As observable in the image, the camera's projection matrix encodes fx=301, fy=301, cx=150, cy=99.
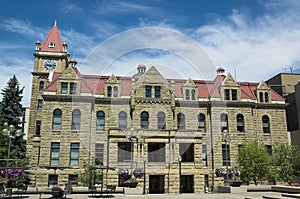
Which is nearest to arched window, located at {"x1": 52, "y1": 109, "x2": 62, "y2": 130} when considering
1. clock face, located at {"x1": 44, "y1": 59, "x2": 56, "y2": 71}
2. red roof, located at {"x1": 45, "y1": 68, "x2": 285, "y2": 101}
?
red roof, located at {"x1": 45, "y1": 68, "x2": 285, "y2": 101}

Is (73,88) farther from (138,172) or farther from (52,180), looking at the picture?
(138,172)

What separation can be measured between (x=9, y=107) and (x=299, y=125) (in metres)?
41.1

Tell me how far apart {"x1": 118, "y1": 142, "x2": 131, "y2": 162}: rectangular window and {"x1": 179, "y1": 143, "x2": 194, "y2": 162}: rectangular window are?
6.33 m

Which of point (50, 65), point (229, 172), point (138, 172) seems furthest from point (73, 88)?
point (229, 172)

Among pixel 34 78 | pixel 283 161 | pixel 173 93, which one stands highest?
pixel 34 78

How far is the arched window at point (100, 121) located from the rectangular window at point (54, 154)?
534 centimetres

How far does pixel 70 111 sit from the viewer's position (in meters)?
37.9

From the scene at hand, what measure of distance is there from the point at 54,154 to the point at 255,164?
23.8 meters

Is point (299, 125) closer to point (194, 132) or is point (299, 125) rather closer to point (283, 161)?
point (283, 161)

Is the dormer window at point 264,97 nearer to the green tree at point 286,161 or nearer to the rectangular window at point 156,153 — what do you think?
the green tree at point 286,161

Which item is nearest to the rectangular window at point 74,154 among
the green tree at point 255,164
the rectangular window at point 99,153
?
the rectangular window at point 99,153

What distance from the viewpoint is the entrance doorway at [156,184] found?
36.2 meters

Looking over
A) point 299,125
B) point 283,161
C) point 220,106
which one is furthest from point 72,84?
point 299,125

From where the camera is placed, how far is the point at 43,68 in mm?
47812
